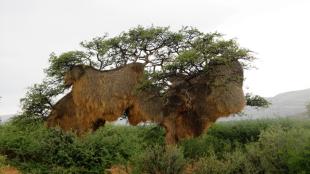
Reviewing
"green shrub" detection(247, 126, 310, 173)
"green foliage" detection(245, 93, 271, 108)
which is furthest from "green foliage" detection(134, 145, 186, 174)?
"green foliage" detection(245, 93, 271, 108)

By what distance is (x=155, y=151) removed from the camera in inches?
860

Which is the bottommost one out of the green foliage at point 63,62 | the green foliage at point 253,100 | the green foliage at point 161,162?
the green foliage at point 161,162

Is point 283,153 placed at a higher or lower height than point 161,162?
higher

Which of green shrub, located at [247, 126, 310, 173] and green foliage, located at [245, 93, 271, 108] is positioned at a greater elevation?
green foliage, located at [245, 93, 271, 108]

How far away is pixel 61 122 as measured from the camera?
31.7 metres

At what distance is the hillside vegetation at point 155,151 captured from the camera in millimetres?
19594

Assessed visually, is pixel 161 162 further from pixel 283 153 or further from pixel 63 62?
pixel 63 62

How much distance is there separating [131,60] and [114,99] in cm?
336

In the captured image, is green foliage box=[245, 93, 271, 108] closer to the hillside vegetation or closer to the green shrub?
the hillside vegetation

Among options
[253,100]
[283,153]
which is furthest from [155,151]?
[253,100]

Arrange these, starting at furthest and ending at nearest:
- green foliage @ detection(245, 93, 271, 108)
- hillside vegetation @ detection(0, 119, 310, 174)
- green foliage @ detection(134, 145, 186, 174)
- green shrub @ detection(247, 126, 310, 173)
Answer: green foliage @ detection(245, 93, 271, 108)
green foliage @ detection(134, 145, 186, 174)
hillside vegetation @ detection(0, 119, 310, 174)
green shrub @ detection(247, 126, 310, 173)

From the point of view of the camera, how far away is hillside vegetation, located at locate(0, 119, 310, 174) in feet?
→ 64.3

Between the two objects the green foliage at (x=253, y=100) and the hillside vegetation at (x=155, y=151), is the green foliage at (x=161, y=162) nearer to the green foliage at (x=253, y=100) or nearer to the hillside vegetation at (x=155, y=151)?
the hillside vegetation at (x=155, y=151)

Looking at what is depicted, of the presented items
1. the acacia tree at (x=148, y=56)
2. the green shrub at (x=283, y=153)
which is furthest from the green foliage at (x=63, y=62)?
the green shrub at (x=283, y=153)
